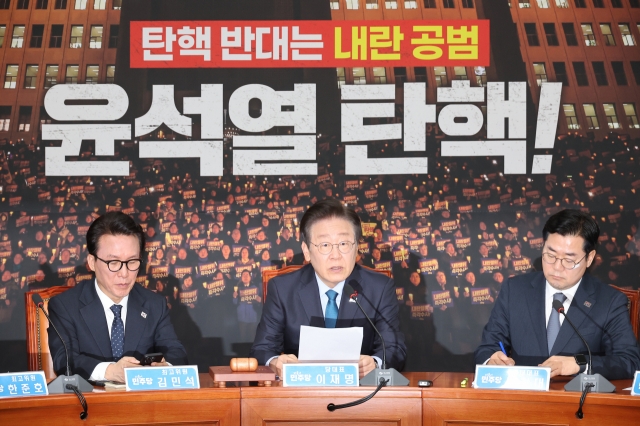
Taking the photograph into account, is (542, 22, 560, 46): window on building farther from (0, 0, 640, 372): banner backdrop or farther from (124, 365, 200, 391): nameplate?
(124, 365, 200, 391): nameplate

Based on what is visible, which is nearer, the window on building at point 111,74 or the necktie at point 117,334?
the necktie at point 117,334

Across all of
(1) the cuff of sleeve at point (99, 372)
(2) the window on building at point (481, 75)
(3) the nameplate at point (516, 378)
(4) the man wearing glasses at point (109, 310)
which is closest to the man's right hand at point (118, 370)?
(1) the cuff of sleeve at point (99, 372)

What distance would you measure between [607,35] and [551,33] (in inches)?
12.2

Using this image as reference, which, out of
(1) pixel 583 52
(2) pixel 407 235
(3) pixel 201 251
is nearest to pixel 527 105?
(1) pixel 583 52

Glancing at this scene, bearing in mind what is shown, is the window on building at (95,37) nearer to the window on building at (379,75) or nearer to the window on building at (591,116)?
the window on building at (379,75)

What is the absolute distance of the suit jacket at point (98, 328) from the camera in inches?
120

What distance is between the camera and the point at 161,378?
7.98 ft

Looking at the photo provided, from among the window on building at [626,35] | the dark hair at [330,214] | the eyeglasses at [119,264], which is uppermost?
the window on building at [626,35]

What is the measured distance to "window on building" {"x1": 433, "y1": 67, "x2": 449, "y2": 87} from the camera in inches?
169

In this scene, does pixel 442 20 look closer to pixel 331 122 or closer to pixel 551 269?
Answer: pixel 331 122

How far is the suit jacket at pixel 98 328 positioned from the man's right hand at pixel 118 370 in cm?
32

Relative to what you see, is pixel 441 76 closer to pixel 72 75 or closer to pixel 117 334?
pixel 72 75

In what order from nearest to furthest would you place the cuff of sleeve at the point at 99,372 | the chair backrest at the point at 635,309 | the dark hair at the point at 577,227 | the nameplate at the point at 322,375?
the nameplate at the point at 322,375 → the cuff of sleeve at the point at 99,372 → the dark hair at the point at 577,227 → the chair backrest at the point at 635,309

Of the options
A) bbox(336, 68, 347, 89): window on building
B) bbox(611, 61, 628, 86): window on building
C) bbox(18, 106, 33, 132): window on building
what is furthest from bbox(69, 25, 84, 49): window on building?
bbox(611, 61, 628, 86): window on building
